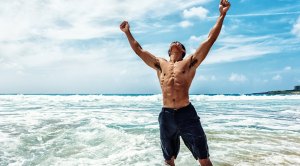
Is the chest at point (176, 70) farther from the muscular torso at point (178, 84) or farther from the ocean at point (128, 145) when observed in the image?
the ocean at point (128, 145)

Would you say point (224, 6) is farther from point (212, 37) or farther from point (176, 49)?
point (176, 49)

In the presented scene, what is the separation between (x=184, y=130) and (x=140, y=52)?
1.33m

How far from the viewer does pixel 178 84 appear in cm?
499

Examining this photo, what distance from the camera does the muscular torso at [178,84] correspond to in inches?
196

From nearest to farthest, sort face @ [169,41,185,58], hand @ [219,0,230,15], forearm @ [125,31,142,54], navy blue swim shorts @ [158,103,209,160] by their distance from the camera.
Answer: hand @ [219,0,230,15]
navy blue swim shorts @ [158,103,209,160]
face @ [169,41,185,58]
forearm @ [125,31,142,54]

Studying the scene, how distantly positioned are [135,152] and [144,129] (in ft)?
12.5

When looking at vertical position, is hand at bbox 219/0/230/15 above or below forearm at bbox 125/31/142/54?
above

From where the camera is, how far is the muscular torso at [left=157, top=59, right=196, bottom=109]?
4984 millimetres

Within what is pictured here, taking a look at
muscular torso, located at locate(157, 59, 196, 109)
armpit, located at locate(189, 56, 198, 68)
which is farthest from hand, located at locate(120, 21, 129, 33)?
armpit, located at locate(189, 56, 198, 68)

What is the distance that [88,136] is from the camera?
10.7m

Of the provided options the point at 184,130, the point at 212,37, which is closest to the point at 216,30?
the point at 212,37

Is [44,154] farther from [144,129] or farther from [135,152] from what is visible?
[144,129]

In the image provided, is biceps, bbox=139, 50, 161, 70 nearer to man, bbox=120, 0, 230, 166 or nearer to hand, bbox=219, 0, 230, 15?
man, bbox=120, 0, 230, 166

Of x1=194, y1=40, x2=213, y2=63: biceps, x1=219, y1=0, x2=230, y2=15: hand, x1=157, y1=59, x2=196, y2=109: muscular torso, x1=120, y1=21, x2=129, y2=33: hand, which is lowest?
x1=157, y1=59, x2=196, y2=109: muscular torso
